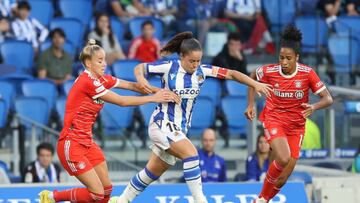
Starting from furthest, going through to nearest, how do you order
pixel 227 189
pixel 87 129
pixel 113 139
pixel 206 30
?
pixel 206 30 → pixel 113 139 → pixel 227 189 → pixel 87 129

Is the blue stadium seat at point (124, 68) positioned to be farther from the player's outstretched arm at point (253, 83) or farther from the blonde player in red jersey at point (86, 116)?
the player's outstretched arm at point (253, 83)

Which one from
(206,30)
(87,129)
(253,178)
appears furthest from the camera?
(206,30)

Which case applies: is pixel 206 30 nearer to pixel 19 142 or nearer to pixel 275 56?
pixel 275 56

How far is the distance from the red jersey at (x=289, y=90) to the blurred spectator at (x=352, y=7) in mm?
7683

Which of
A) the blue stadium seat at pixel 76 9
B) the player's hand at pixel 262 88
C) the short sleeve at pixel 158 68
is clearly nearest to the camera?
the player's hand at pixel 262 88

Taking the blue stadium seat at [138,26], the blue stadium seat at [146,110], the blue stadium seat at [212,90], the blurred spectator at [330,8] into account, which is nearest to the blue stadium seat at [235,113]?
the blue stadium seat at [212,90]

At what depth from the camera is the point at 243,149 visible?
Answer: 19.0 meters

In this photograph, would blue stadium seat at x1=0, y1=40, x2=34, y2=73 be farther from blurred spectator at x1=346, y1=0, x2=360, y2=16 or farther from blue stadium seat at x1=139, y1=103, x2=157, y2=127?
blurred spectator at x1=346, y1=0, x2=360, y2=16

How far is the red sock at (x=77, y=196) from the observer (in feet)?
45.5

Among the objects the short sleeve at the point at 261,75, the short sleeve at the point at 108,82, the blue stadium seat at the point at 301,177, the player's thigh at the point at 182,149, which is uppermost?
Answer: the short sleeve at the point at 108,82

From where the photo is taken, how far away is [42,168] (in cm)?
1658

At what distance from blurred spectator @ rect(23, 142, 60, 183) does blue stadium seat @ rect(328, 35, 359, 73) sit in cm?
545

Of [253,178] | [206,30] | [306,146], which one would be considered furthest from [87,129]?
[206,30]

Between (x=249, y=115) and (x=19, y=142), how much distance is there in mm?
4345
